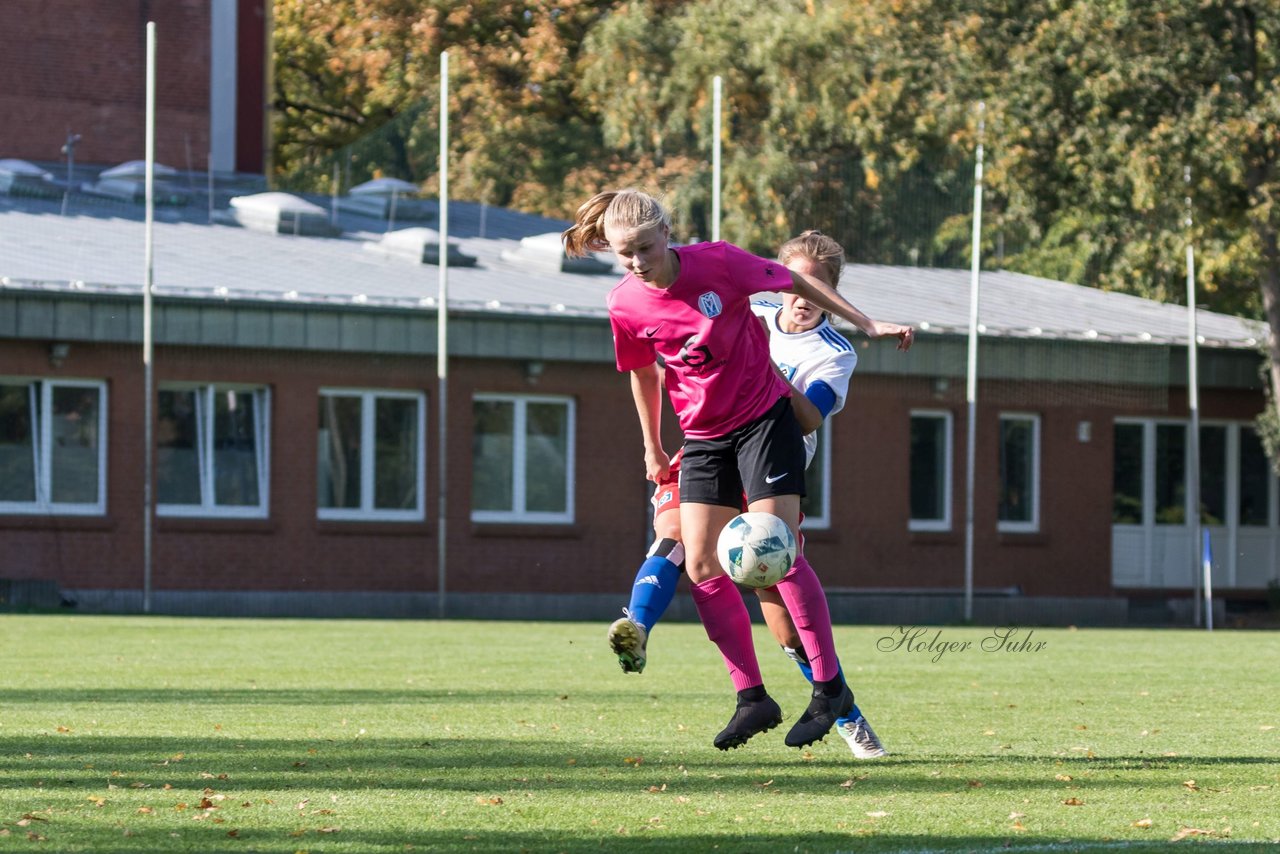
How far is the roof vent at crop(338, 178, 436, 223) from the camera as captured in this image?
31812 millimetres

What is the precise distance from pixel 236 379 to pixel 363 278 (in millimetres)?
2595

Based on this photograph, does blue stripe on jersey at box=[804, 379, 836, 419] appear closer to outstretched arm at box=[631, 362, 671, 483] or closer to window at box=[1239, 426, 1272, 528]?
outstretched arm at box=[631, 362, 671, 483]

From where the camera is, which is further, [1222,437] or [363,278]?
[1222,437]

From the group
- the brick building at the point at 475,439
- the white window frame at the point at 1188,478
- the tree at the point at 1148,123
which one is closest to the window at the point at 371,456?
the brick building at the point at 475,439

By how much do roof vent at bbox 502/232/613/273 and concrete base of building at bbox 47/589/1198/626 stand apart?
5.48 metres

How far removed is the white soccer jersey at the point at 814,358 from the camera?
7.84 meters

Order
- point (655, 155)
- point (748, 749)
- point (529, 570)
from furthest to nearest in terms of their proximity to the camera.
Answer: point (655, 155)
point (529, 570)
point (748, 749)

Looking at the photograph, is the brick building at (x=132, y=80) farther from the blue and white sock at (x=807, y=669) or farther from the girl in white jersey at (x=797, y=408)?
the blue and white sock at (x=807, y=669)

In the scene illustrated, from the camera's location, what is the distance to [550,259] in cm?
2955

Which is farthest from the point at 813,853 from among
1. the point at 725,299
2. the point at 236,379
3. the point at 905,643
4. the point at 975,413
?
the point at 975,413

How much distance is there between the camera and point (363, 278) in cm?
2667

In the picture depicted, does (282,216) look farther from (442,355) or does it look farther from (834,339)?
(834,339)

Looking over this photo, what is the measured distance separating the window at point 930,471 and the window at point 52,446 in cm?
1131

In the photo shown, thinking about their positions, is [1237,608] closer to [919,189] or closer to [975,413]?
[975,413]
